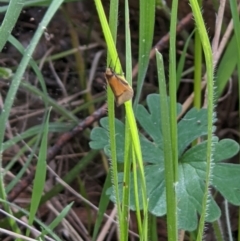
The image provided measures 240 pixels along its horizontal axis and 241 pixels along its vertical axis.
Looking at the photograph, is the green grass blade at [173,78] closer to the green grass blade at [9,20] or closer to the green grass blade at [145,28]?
the green grass blade at [145,28]

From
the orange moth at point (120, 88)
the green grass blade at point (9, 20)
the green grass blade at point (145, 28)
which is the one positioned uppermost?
the green grass blade at point (145, 28)

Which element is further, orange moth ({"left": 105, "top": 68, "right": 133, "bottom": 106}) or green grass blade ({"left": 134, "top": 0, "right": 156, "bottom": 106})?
green grass blade ({"left": 134, "top": 0, "right": 156, "bottom": 106})

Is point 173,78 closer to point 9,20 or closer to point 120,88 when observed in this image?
point 120,88

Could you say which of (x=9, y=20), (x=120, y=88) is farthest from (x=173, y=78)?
(x=9, y=20)

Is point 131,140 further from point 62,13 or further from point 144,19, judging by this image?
point 62,13

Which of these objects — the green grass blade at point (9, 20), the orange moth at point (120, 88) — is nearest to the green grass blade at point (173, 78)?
the orange moth at point (120, 88)

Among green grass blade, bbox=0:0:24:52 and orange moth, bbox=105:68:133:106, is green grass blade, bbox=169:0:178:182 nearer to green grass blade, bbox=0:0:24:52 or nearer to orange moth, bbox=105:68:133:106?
orange moth, bbox=105:68:133:106

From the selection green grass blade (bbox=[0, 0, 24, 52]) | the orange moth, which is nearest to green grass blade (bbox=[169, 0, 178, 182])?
the orange moth

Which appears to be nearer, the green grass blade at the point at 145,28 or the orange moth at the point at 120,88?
the orange moth at the point at 120,88

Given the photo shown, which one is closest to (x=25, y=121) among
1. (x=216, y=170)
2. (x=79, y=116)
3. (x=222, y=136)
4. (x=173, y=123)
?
(x=79, y=116)
